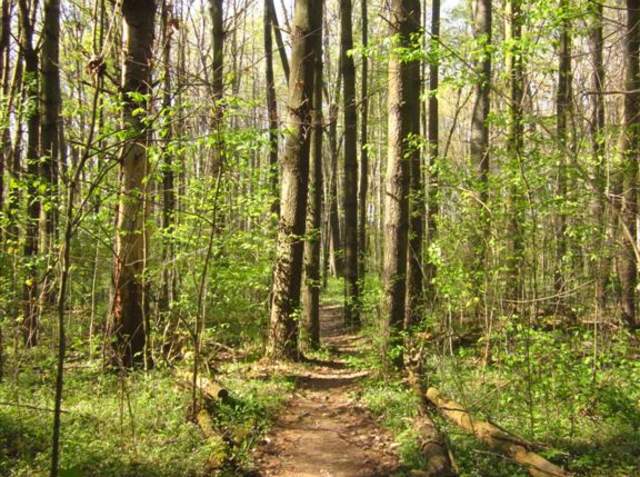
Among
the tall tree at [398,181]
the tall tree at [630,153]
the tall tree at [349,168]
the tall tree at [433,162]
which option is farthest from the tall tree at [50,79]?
the tall tree at [630,153]

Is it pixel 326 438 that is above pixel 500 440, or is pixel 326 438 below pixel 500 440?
below

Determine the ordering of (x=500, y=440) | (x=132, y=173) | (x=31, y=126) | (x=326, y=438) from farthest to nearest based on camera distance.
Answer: (x=31, y=126) → (x=132, y=173) → (x=326, y=438) → (x=500, y=440)

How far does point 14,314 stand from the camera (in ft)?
25.3

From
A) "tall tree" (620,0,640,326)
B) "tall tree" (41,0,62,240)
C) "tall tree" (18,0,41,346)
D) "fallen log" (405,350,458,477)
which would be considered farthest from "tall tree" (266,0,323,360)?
"tall tree" (620,0,640,326)

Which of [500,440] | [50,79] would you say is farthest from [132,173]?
[500,440]

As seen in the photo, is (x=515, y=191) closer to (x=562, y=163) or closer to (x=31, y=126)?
(x=562, y=163)

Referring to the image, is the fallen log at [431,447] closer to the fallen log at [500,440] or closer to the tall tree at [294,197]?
the fallen log at [500,440]

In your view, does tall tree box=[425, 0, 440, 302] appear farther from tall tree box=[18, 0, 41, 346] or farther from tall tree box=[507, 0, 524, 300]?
tall tree box=[18, 0, 41, 346]

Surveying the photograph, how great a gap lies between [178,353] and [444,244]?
15.1ft

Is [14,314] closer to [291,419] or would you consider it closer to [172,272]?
[172,272]

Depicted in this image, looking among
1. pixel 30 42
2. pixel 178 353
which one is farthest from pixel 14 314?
pixel 30 42

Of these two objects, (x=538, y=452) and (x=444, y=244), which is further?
(x=444, y=244)

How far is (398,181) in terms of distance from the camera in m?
7.88

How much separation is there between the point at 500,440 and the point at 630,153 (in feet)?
15.9
